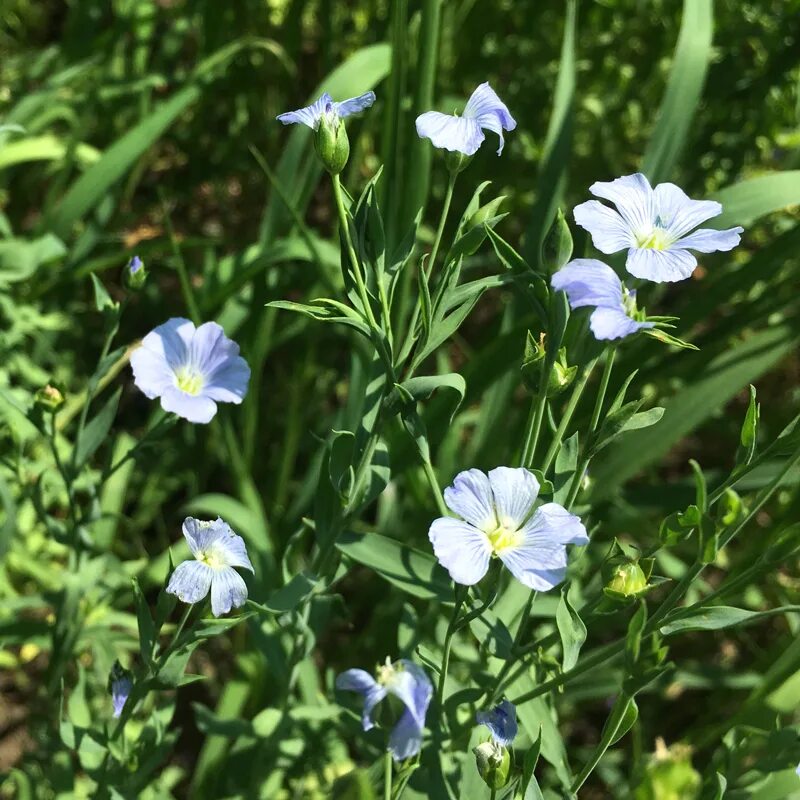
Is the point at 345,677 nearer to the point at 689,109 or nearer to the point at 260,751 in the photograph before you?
the point at 260,751

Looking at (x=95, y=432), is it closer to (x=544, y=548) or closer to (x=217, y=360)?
(x=217, y=360)

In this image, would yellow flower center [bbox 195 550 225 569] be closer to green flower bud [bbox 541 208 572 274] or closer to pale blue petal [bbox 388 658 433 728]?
pale blue petal [bbox 388 658 433 728]

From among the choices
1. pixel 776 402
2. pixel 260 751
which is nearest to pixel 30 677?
pixel 260 751

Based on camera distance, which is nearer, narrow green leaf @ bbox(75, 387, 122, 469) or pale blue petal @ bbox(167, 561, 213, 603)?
pale blue petal @ bbox(167, 561, 213, 603)

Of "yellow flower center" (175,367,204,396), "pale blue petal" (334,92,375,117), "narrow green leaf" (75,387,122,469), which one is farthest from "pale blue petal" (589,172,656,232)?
"narrow green leaf" (75,387,122,469)

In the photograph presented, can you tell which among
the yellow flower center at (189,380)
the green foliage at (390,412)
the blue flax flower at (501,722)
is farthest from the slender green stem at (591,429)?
the yellow flower center at (189,380)

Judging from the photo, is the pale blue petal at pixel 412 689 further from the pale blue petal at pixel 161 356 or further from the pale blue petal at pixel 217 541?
the pale blue petal at pixel 161 356
